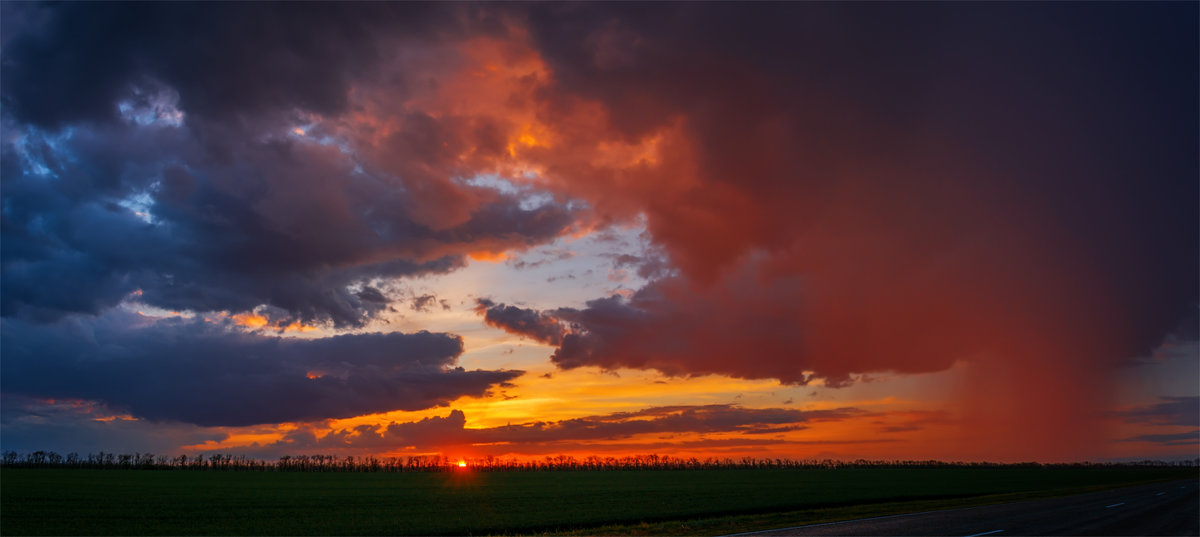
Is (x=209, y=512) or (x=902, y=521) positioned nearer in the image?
(x=902, y=521)

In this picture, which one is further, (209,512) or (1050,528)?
(209,512)

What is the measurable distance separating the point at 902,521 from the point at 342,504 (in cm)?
4927

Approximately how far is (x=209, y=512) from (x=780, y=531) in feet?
157

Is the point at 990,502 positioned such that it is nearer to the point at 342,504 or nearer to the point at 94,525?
the point at 342,504

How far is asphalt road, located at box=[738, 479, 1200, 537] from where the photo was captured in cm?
2675

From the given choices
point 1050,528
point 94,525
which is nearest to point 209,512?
point 94,525

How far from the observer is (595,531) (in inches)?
1389

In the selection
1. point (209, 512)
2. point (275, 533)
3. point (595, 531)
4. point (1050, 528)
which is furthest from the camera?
point (209, 512)

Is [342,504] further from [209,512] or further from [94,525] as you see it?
[94,525]

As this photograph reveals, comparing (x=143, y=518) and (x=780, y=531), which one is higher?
(x=780, y=531)

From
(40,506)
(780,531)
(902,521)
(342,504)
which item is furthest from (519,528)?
(40,506)

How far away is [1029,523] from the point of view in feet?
97.3

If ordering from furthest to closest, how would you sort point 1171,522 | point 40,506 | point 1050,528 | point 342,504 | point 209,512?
point 342,504 → point 40,506 → point 209,512 → point 1171,522 → point 1050,528

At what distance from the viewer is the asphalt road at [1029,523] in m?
26.8
